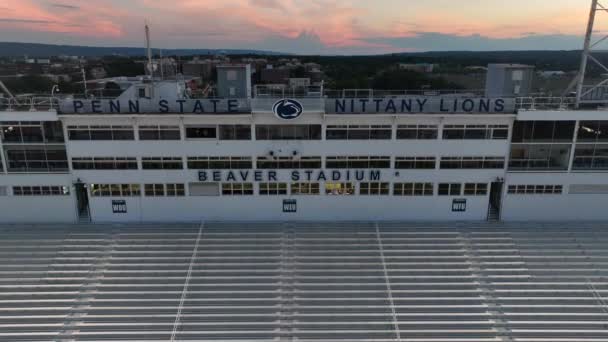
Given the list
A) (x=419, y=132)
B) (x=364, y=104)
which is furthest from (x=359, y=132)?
(x=419, y=132)

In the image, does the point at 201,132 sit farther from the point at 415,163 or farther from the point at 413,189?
the point at 413,189

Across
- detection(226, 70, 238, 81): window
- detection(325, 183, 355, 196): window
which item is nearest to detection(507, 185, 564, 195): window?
detection(325, 183, 355, 196): window

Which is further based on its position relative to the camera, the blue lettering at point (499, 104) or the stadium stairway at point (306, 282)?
the blue lettering at point (499, 104)

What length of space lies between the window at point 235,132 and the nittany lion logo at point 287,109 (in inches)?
58.7

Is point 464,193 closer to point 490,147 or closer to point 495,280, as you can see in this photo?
point 490,147

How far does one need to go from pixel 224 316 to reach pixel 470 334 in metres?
8.23

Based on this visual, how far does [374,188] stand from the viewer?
1717 centimetres

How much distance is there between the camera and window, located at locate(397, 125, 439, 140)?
16.4 m

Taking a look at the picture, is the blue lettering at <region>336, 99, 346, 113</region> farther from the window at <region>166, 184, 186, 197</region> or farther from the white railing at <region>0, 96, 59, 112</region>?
the white railing at <region>0, 96, 59, 112</region>

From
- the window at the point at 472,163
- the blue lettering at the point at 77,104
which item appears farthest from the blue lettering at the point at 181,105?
the window at the point at 472,163

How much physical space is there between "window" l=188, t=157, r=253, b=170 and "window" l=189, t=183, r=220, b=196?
30.7 inches

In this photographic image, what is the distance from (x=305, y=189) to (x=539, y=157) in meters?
9.97

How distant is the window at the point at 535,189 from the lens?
17.2 metres

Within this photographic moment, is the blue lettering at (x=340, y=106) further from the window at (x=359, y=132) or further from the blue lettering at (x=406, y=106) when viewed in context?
the blue lettering at (x=406, y=106)
